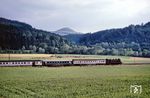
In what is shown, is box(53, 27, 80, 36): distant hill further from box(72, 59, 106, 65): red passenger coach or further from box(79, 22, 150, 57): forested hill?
box(72, 59, 106, 65): red passenger coach

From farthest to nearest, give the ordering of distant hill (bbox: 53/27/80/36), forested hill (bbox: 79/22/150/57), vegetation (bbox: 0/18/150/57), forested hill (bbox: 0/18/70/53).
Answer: forested hill (bbox: 79/22/150/57) → distant hill (bbox: 53/27/80/36) → vegetation (bbox: 0/18/150/57) → forested hill (bbox: 0/18/70/53)

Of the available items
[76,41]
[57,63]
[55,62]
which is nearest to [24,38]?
[76,41]

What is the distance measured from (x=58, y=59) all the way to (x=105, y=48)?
6.93 feet

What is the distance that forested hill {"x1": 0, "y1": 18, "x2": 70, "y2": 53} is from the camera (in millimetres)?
11078

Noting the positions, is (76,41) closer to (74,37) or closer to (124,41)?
(74,37)

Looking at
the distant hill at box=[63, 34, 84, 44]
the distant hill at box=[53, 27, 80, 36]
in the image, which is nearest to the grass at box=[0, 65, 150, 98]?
the distant hill at box=[63, 34, 84, 44]

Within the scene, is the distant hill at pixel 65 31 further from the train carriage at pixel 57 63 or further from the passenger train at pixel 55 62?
the train carriage at pixel 57 63

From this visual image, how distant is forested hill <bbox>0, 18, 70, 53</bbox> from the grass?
1.01m

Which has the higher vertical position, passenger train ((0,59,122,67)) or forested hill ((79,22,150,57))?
forested hill ((79,22,150,57))

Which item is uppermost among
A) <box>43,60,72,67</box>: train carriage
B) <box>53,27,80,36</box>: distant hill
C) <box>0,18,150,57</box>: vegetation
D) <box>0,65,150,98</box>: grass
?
<box>53,27,80,36</box>: distant hill

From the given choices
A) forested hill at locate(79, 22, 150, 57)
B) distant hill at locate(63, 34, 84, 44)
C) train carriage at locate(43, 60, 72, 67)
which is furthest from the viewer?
train carriage at locate(43, 60, 72, 67)

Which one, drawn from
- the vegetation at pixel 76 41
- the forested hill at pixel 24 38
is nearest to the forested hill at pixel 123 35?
the vegetation at pixel 76 41

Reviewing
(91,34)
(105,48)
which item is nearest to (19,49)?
(91,34)

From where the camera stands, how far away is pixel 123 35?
1477 cm
